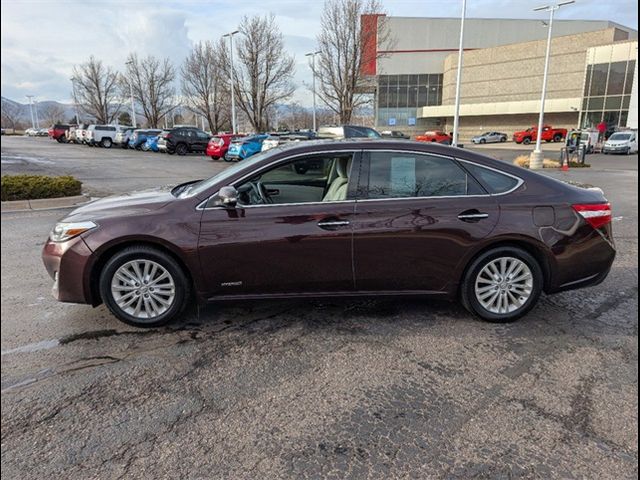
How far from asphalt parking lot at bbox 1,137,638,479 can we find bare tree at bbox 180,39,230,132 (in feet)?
131

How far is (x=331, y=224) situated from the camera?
144 inches

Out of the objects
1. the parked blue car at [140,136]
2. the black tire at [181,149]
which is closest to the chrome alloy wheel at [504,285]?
the black tire at [181,149]

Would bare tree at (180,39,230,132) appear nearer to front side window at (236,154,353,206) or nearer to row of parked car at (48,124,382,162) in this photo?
row of parked car at (48,124,382,162)

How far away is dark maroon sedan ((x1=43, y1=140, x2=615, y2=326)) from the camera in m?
3.62

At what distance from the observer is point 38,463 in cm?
226

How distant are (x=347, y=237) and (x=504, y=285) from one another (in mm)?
1505

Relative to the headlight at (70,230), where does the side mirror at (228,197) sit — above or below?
above

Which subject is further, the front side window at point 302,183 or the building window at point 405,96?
the building window at point 405,96

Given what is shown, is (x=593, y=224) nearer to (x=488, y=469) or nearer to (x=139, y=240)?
(x=488, y=469)

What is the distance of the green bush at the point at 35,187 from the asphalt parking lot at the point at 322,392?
602 centimetres

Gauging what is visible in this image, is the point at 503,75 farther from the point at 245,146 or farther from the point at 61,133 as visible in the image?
the point at 61,133

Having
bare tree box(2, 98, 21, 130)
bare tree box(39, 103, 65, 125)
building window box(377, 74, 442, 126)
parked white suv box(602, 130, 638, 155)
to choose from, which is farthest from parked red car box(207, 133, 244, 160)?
bare tree box(39, 103, 65, 125)

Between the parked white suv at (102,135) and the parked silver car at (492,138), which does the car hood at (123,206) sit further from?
the parked silver car at (492,138)

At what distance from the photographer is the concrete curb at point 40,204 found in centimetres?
911
